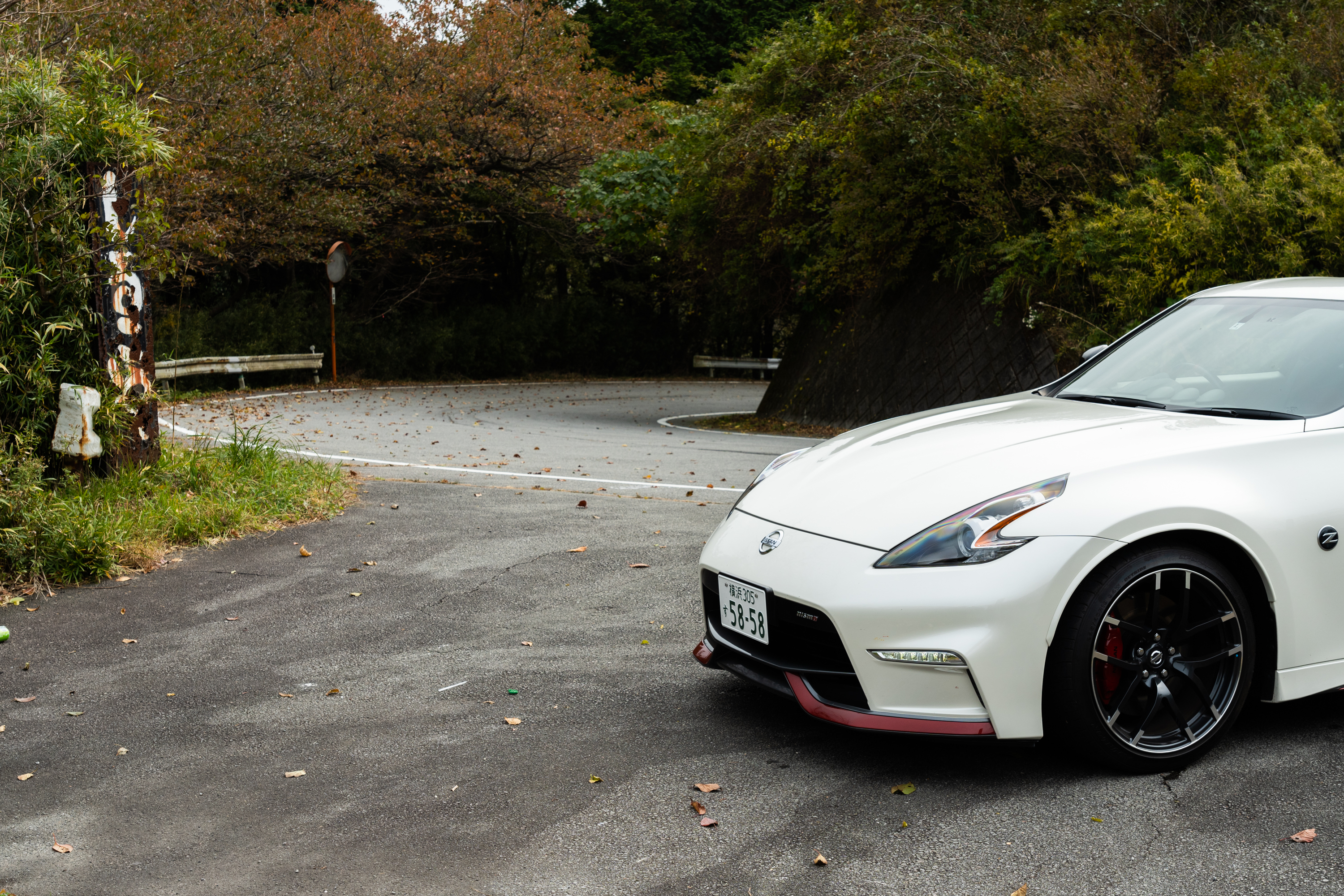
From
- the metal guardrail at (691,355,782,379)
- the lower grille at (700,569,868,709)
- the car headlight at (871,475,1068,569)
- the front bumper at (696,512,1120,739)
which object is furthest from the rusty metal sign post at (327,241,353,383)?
the car headlight at (871,475,1068,569)

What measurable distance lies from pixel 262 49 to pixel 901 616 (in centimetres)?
2256

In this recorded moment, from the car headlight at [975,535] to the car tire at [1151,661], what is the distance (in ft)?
0.91

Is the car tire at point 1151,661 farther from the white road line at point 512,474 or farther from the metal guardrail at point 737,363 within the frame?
the metal guardrail at point 737,363

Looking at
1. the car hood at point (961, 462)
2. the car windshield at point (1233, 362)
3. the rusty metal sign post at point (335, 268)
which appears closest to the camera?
the car hood at point (961, 462)

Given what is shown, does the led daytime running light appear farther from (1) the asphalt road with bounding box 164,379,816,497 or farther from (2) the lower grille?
(1) the asphalt road with bounding box 164,379,816,497

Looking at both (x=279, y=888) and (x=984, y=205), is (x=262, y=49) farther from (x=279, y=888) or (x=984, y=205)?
(x=279, y=888)

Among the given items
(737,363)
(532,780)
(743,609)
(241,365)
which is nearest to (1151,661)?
(743,609)

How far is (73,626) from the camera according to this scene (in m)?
5.57

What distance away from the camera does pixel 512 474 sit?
1115 cm

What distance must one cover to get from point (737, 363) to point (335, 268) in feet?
45.0

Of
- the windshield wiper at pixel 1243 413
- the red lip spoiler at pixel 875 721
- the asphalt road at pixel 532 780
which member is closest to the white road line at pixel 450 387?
the asphalt road at pixel 532 780

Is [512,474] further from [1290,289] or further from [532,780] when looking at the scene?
[1290,289]

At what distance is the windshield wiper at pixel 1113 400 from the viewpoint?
4.43 metres

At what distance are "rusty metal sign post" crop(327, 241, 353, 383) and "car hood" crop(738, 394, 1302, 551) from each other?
23.2m
